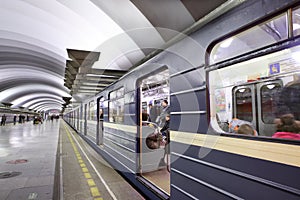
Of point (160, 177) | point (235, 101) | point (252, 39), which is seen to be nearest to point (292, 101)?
point (252, 39)

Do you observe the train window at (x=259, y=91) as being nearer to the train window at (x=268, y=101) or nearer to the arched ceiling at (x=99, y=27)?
the train window at (x=268, y=101)

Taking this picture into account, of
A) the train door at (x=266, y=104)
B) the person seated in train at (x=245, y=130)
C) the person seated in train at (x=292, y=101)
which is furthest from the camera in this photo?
the train door at (x=266, y=104)

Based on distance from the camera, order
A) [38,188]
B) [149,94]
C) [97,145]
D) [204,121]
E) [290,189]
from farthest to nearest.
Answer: [149,94]
[97,145]
[38,188]
[204,121]
[290,189]

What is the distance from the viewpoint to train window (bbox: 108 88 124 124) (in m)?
5.33

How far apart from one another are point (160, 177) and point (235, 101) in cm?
233

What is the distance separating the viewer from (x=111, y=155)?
5969mm

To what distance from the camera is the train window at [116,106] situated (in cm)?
533

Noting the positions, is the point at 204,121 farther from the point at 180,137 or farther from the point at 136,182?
the point at 136,182

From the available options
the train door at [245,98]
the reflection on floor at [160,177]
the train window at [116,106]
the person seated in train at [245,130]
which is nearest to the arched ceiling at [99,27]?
the train window at [116,106]

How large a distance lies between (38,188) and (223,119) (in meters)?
4.02

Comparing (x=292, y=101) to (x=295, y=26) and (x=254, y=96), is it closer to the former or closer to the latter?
(x=295, y=26)

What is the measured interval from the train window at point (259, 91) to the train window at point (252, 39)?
0.50 ft

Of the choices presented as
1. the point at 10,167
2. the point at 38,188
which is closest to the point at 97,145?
the point at 10,167

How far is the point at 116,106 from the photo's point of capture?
18.9 feet
